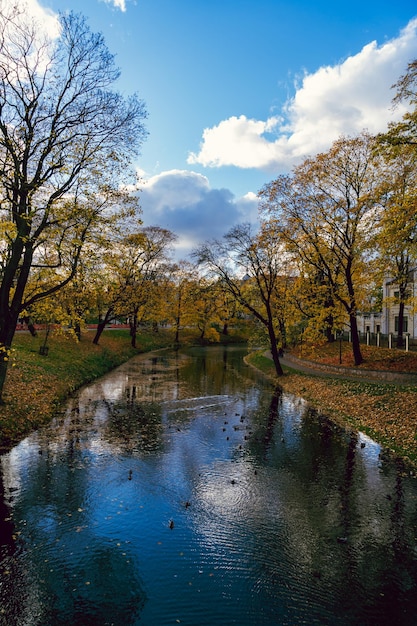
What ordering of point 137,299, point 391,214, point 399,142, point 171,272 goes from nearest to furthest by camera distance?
point 399,142 → point 391,214 → point 137,299 → point 171,272

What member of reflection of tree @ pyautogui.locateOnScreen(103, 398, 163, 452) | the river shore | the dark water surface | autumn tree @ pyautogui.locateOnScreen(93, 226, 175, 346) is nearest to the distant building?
the river shore

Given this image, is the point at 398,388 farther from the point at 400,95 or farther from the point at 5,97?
the point at 5,97

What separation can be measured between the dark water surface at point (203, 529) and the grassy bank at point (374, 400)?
1.30 m

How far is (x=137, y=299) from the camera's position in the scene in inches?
1855

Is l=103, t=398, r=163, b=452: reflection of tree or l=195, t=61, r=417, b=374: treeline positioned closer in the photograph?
l=103, t=398, r=163, b=452: reflection of tree

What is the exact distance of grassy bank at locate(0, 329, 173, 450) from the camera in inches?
644

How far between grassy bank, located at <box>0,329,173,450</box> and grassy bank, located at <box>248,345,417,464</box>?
14.4 meters

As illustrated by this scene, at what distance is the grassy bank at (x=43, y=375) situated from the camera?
16.4 meters

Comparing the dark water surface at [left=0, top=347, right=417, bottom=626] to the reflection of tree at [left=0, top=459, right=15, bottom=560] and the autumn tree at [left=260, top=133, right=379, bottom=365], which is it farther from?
the autumn tree at [left=260, top=133, right=379, bottom=365]

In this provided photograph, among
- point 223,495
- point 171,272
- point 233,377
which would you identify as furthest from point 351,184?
point 171,272

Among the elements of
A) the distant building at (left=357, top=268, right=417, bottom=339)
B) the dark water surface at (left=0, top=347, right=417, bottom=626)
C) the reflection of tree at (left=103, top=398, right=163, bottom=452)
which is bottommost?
the dark water surface at (left=0, top=347, right=417, bottom=626)

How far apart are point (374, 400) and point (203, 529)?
578 inches

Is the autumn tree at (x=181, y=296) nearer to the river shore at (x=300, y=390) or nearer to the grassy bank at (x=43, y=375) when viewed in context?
the grassy bank at (x=43, y=375)

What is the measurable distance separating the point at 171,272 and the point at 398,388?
146 feet
